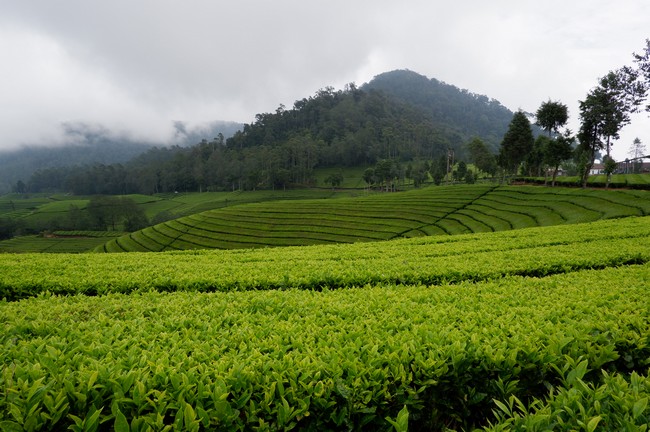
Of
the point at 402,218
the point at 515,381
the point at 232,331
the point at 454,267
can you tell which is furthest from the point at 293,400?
the point at 402,218

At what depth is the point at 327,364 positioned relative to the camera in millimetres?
2916

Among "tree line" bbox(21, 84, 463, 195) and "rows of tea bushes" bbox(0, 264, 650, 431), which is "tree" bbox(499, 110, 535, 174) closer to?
"rows of tea bushes" bbox(0, 264, 650, 431)

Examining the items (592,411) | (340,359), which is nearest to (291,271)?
(340,359)

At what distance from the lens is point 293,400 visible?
2629 millimetres

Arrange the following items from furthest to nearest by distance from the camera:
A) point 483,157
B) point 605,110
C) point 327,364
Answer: point 483,157 < point 605,110 < point 327,364

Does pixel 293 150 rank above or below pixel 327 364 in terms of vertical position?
above

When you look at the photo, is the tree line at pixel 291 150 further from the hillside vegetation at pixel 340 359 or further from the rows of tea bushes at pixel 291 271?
the hillside vegetation at pixel 340 359

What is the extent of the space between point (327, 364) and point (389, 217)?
36.9 metres

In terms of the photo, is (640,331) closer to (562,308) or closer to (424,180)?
(562,308)

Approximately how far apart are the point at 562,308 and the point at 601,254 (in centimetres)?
A: 484

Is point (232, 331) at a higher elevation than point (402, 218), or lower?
higher

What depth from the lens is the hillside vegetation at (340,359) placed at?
251 centimetres

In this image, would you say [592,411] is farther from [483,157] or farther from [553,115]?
[483,157]

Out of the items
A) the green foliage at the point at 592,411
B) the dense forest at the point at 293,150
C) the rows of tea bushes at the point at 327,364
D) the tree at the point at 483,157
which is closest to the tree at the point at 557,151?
the tree at the point at 483,157
